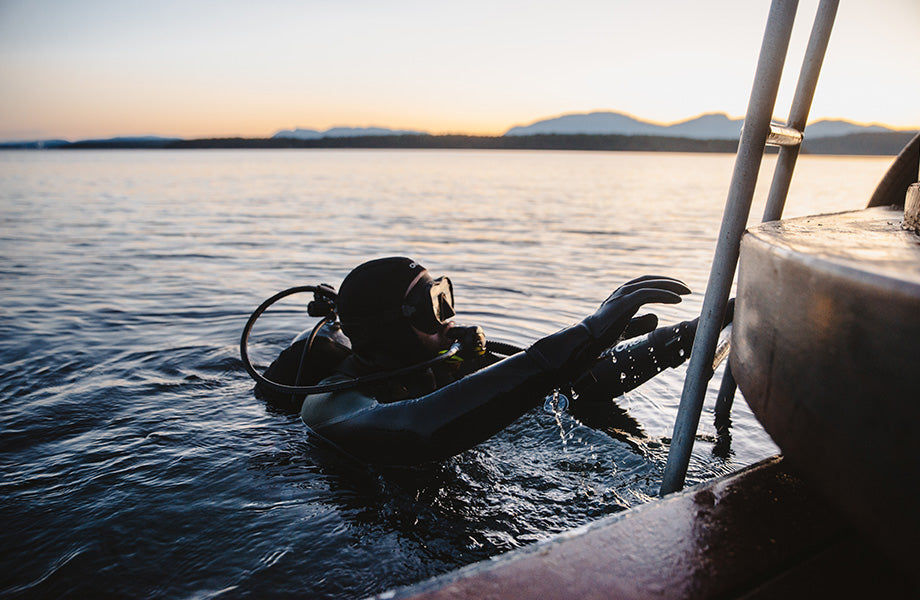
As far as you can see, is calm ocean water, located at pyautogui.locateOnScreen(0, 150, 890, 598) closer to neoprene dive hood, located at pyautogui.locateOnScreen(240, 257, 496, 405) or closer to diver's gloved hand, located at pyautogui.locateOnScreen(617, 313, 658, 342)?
neoprene dive hood, located at pyautogui.locateOnScreen(240, 257, 496, 405)

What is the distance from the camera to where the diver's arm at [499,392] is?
92.4 inches

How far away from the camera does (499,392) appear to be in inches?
95.3

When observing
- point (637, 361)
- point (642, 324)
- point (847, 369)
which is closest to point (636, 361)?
point (637, 361)

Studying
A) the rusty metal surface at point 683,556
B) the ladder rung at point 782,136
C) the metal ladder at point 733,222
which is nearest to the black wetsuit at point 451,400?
the metal ladder at point 733,222

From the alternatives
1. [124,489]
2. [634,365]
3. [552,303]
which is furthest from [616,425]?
[552,303]

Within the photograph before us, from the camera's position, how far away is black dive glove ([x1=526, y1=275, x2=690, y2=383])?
233 centimetres

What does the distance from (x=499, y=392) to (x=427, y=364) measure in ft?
2.44

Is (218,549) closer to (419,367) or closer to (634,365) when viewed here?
(419,367)

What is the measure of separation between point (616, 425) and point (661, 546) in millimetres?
3147

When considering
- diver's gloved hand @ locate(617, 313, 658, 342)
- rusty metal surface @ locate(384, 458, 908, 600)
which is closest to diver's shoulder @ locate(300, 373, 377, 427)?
diver's gloved hand @ locate(617, 313, 658, 342)

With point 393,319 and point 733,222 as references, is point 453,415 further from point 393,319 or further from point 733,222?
point 733,222

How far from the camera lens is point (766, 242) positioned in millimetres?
1188

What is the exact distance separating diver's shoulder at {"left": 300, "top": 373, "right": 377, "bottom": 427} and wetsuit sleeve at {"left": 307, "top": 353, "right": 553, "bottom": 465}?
0.12m

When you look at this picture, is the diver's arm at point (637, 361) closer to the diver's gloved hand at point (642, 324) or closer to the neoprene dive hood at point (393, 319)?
the diver's gloved hand at point (642, 324)
